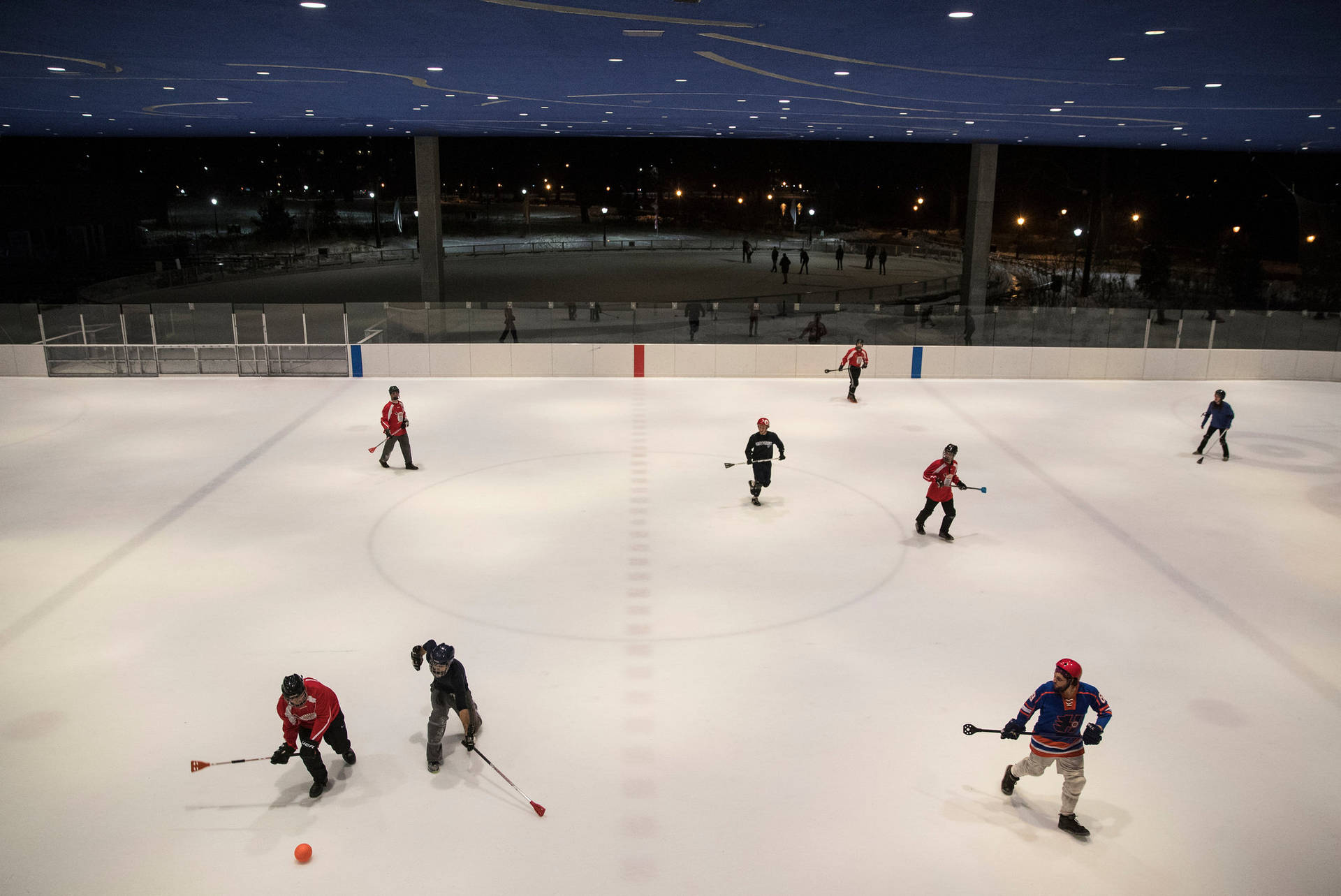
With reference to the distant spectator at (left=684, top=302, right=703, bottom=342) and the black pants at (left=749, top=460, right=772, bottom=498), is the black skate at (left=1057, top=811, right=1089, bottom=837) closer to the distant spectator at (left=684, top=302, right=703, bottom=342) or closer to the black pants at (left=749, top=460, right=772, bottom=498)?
the black pants at (left=749, top=460, right=772, bottom=498)

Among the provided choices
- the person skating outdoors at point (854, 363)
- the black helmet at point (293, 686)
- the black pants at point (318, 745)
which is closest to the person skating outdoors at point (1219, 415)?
the person skating outdoors at point (854, 363)

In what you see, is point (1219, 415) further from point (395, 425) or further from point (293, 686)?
point (293, 686)

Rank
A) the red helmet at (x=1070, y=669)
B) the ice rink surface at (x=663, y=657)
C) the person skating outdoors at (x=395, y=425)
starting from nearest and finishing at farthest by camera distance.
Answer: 1. the red helmet at (x=1070, y=669)
2. the ice rink surface at (x=663, y=657)
3. the person skating outdoors at (x=395, y=425)

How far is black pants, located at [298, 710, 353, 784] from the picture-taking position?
20.4ft

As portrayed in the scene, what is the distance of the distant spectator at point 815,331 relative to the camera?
22312 millimetres


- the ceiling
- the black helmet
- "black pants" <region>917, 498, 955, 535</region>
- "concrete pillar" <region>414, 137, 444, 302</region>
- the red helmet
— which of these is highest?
the ceiling

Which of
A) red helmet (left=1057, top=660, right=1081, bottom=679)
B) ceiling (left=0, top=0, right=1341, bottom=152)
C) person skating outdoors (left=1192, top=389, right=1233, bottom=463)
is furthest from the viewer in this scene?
person skating outdoors (left=1192, top=389, right=1233, bottom=463)

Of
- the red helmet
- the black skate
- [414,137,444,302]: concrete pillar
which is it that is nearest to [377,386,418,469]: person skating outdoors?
the red helmet

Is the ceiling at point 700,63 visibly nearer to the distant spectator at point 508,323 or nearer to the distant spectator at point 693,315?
the distant spectator at point 693,315

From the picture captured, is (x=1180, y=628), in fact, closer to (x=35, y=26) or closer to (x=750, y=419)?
(x=750, y=419)

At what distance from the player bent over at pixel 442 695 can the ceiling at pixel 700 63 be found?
631 centimetres

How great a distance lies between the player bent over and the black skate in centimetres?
415

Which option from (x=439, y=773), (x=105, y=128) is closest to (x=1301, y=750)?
(x=439, y=773)

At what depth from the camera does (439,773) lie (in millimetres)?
6629
